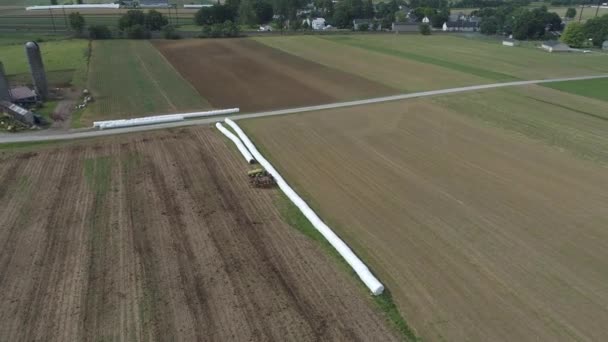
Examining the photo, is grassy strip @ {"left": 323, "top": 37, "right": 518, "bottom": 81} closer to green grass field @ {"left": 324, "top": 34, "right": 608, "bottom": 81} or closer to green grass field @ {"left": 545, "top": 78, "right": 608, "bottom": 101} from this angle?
green grass field @ {"left": 324, "top": 34, "right": 608, "bottom": 81}

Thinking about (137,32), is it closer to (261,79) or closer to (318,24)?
(261,79)

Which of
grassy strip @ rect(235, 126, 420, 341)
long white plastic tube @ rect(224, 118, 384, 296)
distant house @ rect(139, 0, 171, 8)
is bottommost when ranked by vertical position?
grassy strip @ rect(235, 126, 420, 341)

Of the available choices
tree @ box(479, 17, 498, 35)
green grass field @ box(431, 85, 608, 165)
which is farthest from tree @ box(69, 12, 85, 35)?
tree @ box(479, 17, 498, 35)

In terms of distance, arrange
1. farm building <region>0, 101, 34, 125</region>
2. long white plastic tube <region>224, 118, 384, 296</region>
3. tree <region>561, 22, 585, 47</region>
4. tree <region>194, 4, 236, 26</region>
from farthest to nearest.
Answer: tree <region>194, 4, 236, 26</region>
tree <region>561, 22, 585, 47</region>
farm building <region>0, 101, 34, 125</region>
long white plastic tube <region>224, 118, 384, 296</region>

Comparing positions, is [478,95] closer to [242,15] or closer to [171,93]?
[171,93]

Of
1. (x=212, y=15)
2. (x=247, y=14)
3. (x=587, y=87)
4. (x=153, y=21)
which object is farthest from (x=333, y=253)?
(x=247, y=14)
